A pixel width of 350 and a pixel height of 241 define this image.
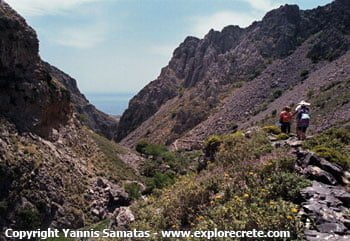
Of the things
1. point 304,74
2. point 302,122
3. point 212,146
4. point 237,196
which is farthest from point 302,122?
point 304,74

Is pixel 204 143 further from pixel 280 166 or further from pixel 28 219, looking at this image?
pixel 28 219

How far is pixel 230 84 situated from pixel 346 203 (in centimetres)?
7836

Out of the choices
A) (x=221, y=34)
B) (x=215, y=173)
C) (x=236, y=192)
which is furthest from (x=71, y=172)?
(x=221, y=34)

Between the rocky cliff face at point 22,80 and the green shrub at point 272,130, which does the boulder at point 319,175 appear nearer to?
the green shrub at point 272,130

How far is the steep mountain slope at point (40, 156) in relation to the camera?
2979 cm

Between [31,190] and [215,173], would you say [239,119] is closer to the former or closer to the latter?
[31,190]

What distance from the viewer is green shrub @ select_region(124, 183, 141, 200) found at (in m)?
37.7

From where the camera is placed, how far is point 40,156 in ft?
109

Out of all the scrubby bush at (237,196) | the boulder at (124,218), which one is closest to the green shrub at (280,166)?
the scrubby bush at (237,196)

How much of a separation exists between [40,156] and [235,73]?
62.4 meters

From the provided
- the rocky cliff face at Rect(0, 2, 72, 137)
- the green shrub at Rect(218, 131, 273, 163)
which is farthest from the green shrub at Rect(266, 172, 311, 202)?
the rocky cliff face at Rect(0, 2, 72, 137)

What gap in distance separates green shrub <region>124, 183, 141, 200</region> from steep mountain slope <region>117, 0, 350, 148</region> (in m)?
29.4

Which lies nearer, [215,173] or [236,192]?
[236,192]

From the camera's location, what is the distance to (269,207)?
10.1m
